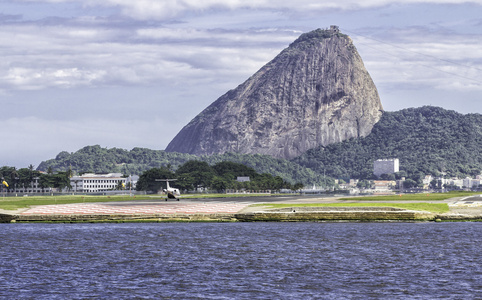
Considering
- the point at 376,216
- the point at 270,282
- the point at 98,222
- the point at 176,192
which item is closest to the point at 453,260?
the point at 270,282

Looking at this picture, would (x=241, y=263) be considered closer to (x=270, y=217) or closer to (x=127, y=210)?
(x=270, y=217)

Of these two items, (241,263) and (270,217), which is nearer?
(241,263)

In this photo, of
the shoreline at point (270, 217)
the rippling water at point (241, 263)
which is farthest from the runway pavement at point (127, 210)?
the rippling water at point (241, 263)

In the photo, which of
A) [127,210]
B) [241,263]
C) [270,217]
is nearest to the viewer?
[241,263]

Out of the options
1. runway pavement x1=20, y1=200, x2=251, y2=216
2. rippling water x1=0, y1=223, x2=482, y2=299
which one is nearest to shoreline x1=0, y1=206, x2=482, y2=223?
runway pavement x1=20, y1=200, x2=251, y2=216

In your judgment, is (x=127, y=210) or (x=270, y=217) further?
(x=127, y=210)

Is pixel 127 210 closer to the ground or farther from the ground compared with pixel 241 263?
farther from the ground

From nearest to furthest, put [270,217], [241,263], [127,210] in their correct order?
[241,263] < [270,217] < [127,210]

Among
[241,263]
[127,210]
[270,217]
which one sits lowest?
[241,263]

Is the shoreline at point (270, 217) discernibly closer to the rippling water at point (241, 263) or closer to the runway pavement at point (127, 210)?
the runway pavement at point (127, 210)

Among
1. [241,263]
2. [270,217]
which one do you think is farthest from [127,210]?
[241,263]
